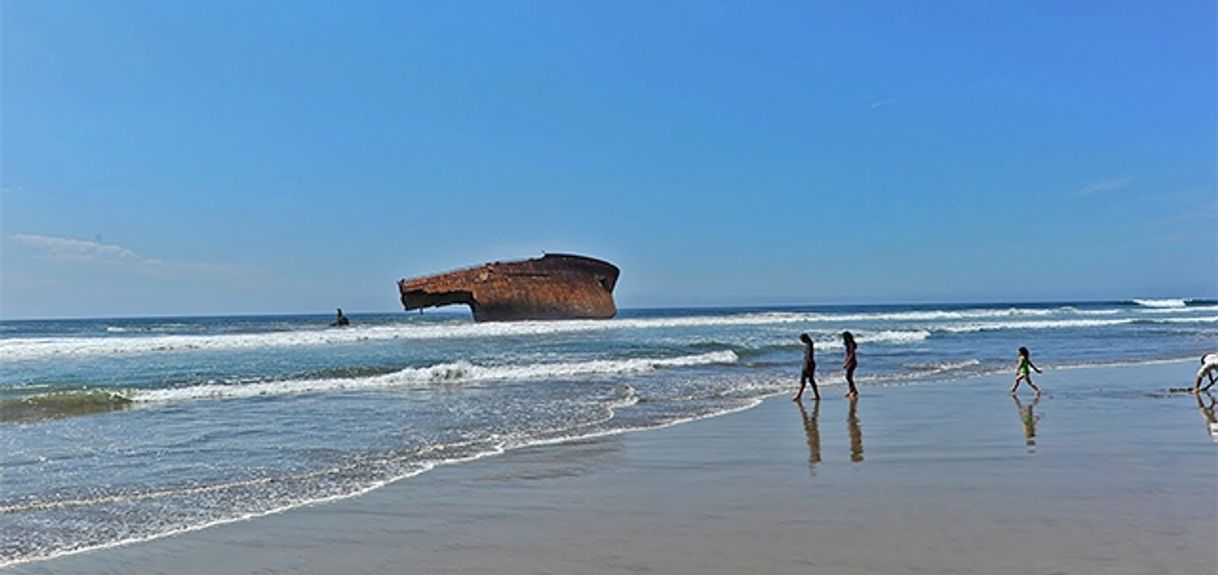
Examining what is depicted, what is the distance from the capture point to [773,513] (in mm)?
5203

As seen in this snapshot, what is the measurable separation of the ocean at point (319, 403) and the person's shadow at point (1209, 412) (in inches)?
86.8

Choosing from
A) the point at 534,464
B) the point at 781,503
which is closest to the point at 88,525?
the point at 534,464

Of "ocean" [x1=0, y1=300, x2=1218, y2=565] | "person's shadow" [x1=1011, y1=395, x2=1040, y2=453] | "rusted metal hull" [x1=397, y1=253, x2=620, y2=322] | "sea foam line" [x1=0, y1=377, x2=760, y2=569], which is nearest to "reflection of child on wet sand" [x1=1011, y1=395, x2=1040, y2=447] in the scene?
"person's shadow" [x1=1011, y1=395, x2=1040, y2=453]

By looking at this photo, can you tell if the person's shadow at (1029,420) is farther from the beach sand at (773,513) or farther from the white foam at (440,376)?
the white foam at (440,376)

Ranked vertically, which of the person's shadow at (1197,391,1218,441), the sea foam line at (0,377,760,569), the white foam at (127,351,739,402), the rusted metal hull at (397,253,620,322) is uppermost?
the rusted metal hull at (397,253,620,322)

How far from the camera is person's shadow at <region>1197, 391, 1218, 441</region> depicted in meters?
8.09

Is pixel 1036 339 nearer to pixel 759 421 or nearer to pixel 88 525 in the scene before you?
pixel 759 421

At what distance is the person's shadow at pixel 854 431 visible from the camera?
733cm

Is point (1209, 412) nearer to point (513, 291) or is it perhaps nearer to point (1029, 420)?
point (1029, 420)

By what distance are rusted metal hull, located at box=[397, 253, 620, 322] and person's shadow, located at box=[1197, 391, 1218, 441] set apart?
109 feet

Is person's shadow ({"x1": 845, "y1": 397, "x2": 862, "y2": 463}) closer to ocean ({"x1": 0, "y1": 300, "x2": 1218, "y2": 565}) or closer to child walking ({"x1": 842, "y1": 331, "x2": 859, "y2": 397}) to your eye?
child walking ({"x1": 842, "y1": 331, "x2": 859, "y2": 397})

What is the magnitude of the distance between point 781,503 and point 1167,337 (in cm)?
2957

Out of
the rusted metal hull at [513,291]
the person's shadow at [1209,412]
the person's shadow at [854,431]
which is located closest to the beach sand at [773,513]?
the person's shadow at [854,431]

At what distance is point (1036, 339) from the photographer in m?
28.3
